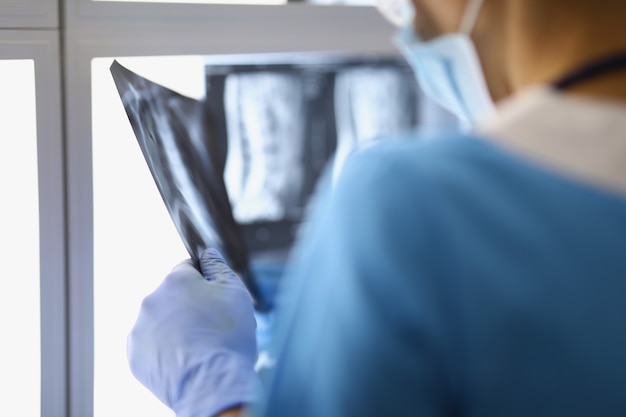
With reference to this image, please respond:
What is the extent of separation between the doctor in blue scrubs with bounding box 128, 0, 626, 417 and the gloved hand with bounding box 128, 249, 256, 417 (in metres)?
0.27

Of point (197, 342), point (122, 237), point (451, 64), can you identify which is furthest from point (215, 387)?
point (451, 64)

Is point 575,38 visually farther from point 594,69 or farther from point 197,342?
point 197,342

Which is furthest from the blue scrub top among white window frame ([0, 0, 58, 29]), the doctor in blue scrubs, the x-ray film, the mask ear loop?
white window frame ([0, 0, 58, 29])

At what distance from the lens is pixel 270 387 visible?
0.61 meters

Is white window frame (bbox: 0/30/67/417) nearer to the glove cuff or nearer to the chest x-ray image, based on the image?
the chest x-ray image

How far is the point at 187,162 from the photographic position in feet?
3.59

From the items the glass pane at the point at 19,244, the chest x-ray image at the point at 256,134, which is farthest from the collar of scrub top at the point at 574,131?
the glass pane at the point at 19,244

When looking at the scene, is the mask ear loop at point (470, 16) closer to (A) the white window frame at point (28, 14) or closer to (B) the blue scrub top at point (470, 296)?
(B) the blue scrub top at point (470, 296)

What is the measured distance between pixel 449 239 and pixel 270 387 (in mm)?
175

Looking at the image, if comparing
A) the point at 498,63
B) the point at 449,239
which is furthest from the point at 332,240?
the point at 498,63

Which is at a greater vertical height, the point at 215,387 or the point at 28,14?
the point at 28,14

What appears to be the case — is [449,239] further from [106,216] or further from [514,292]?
[106,216]

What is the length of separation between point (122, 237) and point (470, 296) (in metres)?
0.68

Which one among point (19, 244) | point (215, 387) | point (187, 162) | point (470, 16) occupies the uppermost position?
point (470, 16)
